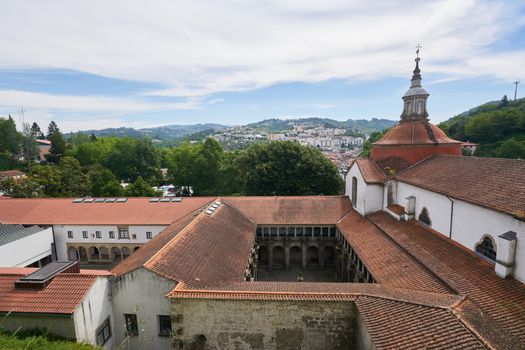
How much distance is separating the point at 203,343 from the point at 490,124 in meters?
84.8

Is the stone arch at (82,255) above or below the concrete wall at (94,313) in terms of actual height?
below

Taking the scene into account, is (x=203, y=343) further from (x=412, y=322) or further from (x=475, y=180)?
(x=475, y=180)

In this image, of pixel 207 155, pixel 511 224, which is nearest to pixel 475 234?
pixel 511 224

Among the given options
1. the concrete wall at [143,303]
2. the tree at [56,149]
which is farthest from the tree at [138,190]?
the tree at [56,149]

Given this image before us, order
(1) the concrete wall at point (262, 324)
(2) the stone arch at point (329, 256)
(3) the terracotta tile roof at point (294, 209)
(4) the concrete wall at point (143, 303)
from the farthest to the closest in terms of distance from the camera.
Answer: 1. (2) the stone arch at point (329, 256)
2. (3) the terracotta tile roof at point (294, 209)
3. (4) the concrete wall at point (143, 303)
4. (1) the concrete wall at point (262, 324)

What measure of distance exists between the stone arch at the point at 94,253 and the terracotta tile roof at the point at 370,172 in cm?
2810

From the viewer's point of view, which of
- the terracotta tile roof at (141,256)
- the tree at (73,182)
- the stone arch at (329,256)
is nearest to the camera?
the terracotta tile roof at (141,256)

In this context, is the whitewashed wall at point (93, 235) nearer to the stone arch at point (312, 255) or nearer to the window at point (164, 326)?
the stone arch at point (312, 255)

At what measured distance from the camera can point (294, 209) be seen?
29.4 metres

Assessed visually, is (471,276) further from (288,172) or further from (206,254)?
(288,172)

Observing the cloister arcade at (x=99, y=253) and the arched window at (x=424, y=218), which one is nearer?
the arched window at (x=424, y=218)

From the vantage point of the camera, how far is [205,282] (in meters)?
15.2

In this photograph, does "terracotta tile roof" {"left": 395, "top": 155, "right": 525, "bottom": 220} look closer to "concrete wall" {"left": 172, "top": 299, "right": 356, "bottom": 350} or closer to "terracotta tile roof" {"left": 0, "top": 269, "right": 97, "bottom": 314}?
"concrete wall" {"left": 172, "top": 299, "right": 356, "bottom": 350}

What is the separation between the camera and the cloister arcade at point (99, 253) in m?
30.4
